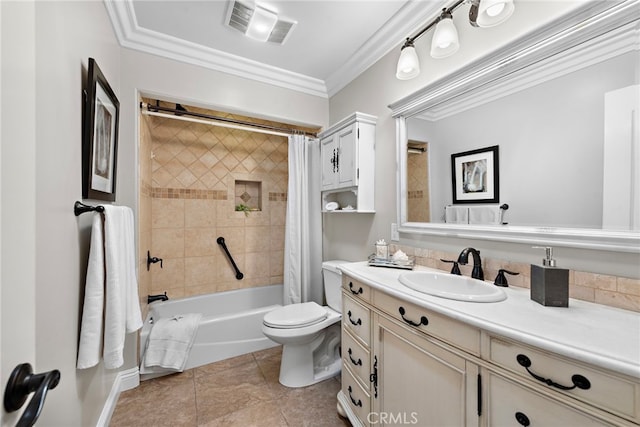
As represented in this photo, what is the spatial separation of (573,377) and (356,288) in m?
0.90

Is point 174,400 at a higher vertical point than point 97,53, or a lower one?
lower

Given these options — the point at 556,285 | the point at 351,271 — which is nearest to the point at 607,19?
the point at 556,285

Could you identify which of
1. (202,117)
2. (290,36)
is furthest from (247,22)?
(202,117)

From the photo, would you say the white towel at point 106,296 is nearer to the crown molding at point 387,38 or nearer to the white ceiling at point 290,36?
the white ceiling at point 290,36

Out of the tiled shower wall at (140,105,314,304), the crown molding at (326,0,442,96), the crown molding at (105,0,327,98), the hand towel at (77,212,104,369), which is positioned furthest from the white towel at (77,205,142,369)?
the crown molding at (326,0,442,96)

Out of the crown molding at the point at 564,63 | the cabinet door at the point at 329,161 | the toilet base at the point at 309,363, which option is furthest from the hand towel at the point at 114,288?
the crown molding at the point at 564,63

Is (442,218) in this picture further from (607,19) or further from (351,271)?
(607,19)

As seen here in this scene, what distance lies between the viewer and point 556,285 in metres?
0.91

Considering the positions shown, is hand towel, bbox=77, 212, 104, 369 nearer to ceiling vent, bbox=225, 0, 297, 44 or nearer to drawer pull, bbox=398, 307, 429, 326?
drawer pull, bbox=398, 307, 429, 326

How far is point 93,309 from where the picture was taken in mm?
1104

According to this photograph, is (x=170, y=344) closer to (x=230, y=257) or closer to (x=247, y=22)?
(x=230, y=257)

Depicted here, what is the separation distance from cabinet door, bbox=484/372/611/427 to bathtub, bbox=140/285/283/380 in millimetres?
1920

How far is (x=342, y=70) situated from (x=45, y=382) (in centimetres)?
254

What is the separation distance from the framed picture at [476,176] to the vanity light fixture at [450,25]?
1.79ft
